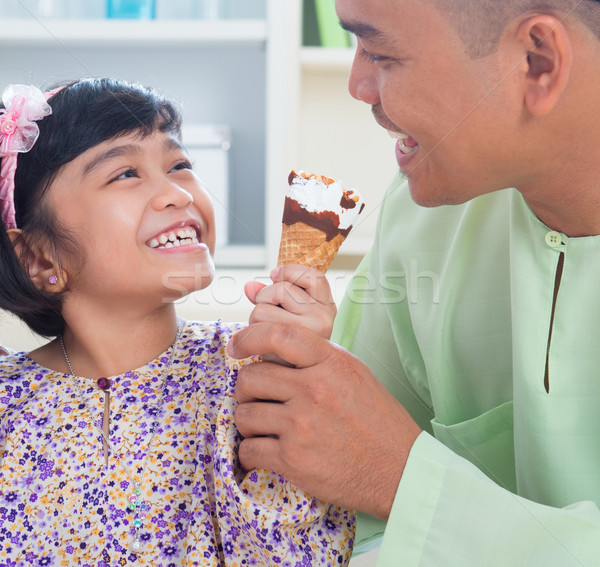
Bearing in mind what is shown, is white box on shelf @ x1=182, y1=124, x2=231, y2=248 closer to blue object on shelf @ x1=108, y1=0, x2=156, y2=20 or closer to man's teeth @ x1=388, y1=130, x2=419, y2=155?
blue object on shelf @ x1=108, y1=0, x2=156, y2=20

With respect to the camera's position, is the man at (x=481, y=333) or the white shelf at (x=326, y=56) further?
the white shelf at (x=326, y=56)

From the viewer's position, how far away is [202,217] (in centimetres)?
135

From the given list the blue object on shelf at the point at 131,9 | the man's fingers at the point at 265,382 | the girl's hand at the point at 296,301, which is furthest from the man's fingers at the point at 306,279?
the blue object on shelf at the point at 131,9

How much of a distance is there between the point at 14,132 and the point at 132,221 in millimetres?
283

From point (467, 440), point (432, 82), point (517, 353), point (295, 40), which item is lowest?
point (467, 440)

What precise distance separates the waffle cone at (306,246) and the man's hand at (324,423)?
0.15 m

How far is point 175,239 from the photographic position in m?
1.30

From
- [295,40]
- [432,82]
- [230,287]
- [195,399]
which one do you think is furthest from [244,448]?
[295,40]

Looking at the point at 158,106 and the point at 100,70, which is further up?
the point at 158,106

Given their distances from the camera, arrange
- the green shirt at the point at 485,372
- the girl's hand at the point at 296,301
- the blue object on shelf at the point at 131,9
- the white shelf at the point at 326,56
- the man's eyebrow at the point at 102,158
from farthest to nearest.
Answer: the blue object on shelf at the point at 131,9 → the white shelf at the point at 326,56 → the man's eyebrow at the point at 102,158 → the girl's hand at the point at 296,301 → the green shirt at the point at 485,372

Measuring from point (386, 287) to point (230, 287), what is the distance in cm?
68

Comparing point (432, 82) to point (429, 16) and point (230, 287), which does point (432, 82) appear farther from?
point (230, 287)

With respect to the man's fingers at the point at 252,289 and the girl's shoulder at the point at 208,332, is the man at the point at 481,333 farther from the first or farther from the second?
the girl's shoulder at the point at 208,332

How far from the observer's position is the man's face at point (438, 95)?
41.6 inches
